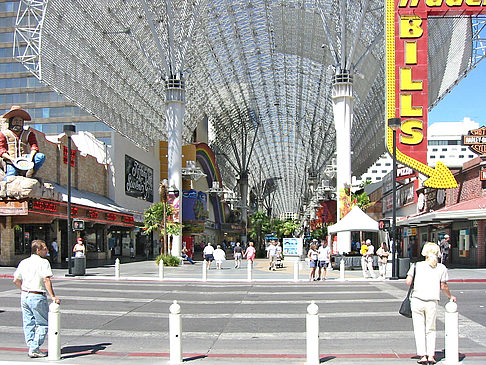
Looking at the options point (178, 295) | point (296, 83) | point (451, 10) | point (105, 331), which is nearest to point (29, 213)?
point (178, 295)

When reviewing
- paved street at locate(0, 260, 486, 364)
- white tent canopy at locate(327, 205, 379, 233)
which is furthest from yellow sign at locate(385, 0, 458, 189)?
paved street at locate(0, 260, 486, 364)

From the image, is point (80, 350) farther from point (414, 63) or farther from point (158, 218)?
point (158, 218)

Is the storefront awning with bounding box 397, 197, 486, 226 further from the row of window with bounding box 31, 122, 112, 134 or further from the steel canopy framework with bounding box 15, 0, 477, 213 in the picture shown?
the row of window with bounding box 31, 122, 112, 134

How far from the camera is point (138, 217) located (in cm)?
4884

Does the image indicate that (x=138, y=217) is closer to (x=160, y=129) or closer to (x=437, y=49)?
(x=160, y=129)

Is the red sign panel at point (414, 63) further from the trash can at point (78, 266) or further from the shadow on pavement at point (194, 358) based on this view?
the shadow on pavement at point (194, 358)

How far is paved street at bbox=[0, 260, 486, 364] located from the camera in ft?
30.4

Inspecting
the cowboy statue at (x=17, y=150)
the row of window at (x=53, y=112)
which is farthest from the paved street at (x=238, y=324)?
the row of window at (x=53, y=112)

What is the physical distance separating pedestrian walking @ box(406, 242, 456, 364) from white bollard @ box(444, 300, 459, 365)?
0.60 feet

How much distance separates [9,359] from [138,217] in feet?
133

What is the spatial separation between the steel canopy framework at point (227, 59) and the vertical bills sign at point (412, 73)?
6980 millimetres

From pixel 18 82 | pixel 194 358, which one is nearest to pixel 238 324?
pixel 194 358

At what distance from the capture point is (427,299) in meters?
8.21

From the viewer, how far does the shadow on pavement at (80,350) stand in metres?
9.20
